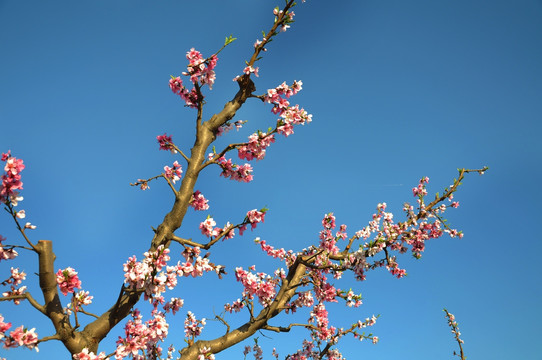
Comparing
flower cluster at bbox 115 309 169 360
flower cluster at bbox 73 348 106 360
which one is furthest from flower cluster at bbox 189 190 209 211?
flower cluster at bbox 73 348 106 360

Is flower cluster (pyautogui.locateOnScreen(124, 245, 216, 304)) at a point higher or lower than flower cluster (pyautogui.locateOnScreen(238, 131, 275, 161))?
lower

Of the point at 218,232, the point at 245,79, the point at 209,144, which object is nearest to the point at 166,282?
the point at 218,232

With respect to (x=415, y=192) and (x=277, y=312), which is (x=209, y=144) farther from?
(x=415, y=192)

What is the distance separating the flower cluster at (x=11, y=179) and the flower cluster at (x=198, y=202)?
105 inches

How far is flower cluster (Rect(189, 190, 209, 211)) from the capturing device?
6.20m

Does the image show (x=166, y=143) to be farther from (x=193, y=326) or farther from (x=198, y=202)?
(x=193, y=326)

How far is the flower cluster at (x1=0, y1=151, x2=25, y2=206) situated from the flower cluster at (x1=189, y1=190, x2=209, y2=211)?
8.76ft

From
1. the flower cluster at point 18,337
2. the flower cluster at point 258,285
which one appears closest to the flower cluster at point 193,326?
the flower cluster at point 258,285

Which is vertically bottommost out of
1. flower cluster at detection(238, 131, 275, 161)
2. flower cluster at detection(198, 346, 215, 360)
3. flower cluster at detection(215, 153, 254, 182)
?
flower cluster at detection(198, 346, 215, 360)

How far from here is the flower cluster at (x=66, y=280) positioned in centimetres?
471

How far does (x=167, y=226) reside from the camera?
5379 mm

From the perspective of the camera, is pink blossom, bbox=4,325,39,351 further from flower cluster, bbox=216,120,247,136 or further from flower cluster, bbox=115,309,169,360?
flower cluster, bbox=216,120,247,136

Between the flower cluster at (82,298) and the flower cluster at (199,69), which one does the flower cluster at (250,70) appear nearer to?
the flower cluster at (199,69)

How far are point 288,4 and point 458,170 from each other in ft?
20.6
